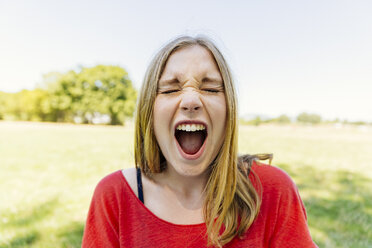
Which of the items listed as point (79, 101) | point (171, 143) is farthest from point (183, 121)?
point (79, 101)

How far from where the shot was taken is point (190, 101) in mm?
1406

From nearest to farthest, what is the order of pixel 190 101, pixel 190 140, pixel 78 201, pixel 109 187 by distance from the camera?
pixel 190 101 < pixel 109 187 < pixel 190 140 < pixel 78 201

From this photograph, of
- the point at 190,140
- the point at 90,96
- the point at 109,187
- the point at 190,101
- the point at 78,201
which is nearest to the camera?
the point at 190,101

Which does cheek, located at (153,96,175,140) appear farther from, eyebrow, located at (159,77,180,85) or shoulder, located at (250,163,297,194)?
shoulder, located at (250,163,297,194)

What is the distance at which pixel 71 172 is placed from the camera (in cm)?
745

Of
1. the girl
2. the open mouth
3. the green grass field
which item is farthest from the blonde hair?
the green grass field

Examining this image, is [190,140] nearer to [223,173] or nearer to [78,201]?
[223,173]

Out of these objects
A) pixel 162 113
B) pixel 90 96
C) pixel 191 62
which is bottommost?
pixel 162 113

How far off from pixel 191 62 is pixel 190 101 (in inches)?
8.8

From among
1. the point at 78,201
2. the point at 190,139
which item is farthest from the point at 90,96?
the point at 190,139

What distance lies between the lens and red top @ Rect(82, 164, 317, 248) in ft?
4.61

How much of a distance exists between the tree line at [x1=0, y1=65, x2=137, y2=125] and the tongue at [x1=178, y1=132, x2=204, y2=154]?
5038 centimetres

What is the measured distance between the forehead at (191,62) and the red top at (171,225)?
75cm

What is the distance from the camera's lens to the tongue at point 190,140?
186 centimetres
